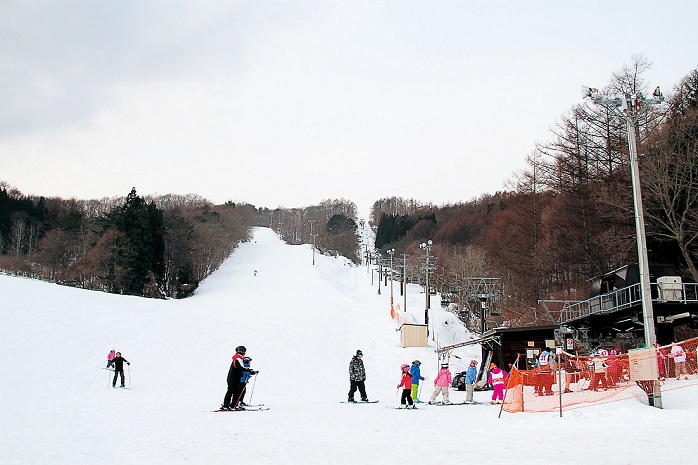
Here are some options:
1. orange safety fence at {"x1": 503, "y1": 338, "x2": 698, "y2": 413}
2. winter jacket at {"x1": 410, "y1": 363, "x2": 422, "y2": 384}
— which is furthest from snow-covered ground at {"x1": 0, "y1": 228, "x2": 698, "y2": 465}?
winter jacket at {"x1": 410, "y1": 363, "x2": 422, "y2": 384}

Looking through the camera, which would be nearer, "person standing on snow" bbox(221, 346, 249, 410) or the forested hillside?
"person standing on snow" bbox(221, 346, 249, 410)

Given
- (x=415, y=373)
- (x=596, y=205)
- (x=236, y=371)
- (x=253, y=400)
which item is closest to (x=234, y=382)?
(x=236, y=371)

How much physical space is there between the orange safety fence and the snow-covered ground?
21.8 inches

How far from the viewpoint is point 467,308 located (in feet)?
183

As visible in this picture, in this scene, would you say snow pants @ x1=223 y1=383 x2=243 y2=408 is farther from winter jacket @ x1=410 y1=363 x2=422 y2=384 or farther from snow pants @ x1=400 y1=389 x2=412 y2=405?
winter jacket @ x1=410 y1=363 x2=422 y2=384

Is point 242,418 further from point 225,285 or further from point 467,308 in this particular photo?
point 225,285

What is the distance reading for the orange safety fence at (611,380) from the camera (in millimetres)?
12797

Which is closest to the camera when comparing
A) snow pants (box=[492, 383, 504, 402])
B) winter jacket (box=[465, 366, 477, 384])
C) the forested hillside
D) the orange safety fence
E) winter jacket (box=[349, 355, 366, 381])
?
the orange safety fence

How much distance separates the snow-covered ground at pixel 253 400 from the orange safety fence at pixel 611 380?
1.81ft

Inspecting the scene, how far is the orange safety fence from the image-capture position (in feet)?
42.0

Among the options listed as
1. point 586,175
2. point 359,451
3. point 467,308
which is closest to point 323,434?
point 359,451

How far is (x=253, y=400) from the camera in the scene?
17844 mm

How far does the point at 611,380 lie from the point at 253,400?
9894 millimetres

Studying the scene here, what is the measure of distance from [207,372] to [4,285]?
1957 centimetres
